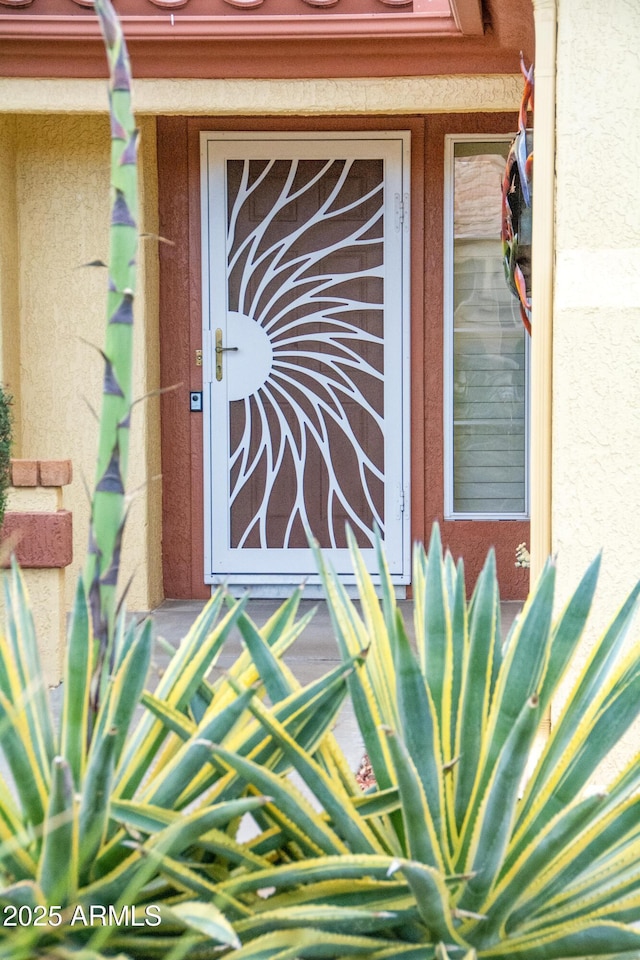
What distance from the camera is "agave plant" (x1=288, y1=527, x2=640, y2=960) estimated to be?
68.1 inches

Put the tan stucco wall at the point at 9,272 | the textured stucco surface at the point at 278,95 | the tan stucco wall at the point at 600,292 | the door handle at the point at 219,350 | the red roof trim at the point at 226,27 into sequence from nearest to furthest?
the tan stucco wall at the point at 600,292 < the red roof trim at the point at 226,27 < the textured stucco surface at the point at 278,95 < the tan stucco wall at the point at 9,272 < the door handle at the point at 219,350

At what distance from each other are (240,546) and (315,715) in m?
5.45

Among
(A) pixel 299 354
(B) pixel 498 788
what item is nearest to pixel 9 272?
(A) pixel 299 354

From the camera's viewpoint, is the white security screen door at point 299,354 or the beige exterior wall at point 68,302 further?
the white security screen door at point 299,354

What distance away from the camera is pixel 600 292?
3.66 meters

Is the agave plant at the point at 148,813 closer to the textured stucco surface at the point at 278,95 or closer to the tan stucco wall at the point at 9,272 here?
the textured stucco surface at the point at 278,95

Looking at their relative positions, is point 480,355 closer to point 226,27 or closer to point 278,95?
point 278,95

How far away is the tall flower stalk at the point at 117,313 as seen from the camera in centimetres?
163

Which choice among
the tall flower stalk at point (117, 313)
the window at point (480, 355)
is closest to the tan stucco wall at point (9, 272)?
the window at point (480, 355)

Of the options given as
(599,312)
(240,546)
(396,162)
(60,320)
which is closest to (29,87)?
(60,320)

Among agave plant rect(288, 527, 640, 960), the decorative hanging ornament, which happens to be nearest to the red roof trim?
the decorative hanging ornament

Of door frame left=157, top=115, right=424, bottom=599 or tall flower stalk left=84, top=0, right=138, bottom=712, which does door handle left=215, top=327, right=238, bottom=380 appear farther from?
tall flower stalk left=84, top=0, right=138, bottom=712

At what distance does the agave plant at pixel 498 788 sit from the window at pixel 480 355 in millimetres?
5214

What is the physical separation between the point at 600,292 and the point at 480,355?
3.62 m
